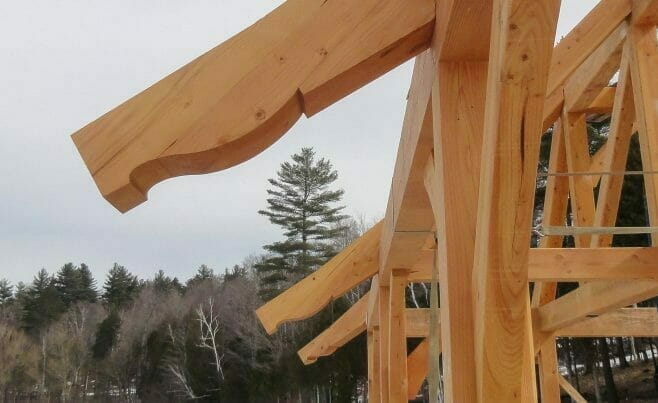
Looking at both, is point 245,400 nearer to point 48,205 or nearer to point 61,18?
point 48,205

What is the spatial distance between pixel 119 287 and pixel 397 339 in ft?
115

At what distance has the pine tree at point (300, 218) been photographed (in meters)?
22.8

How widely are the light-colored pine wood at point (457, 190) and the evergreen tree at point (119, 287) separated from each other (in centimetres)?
3420

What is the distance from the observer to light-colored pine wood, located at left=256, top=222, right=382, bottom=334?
425 centimetres

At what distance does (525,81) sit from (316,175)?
23.9 meters

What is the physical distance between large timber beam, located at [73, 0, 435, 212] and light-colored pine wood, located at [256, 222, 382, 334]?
2791 mm

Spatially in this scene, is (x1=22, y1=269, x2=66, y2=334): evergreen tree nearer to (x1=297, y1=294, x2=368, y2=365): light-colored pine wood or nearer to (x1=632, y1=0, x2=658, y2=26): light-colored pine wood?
(x1=297, y1=294, x2=368, y2=365): light-colored pine wood

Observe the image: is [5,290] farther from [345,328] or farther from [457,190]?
[457,190]

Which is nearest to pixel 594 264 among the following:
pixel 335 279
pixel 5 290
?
pixel 335 279

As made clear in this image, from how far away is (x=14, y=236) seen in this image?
39.5 metres

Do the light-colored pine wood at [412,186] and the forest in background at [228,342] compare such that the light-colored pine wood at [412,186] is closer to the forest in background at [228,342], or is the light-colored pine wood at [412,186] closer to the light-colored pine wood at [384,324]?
the light-colored pine wood at [384,324]

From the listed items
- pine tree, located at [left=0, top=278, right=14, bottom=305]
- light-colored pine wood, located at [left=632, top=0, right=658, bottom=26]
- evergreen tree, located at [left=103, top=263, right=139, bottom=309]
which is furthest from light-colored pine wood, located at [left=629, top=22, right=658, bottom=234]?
pine tree, located at [left=0, top=278, right=14, bottom=305]

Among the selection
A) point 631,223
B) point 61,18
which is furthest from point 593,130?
point 61,18

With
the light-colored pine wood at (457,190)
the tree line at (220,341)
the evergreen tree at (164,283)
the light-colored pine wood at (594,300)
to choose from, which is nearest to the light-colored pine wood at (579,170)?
the light-colored pine wood at (594,300)
